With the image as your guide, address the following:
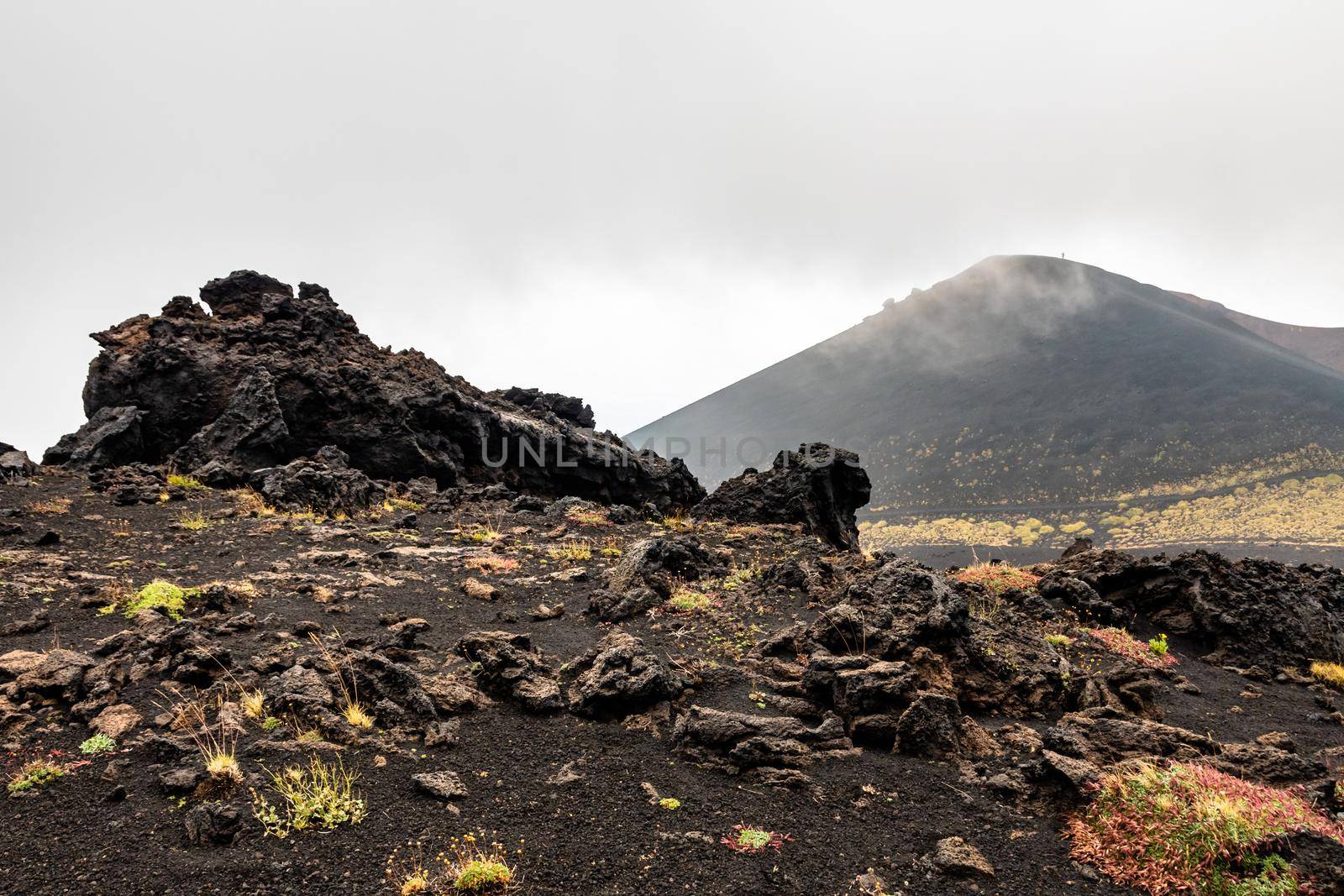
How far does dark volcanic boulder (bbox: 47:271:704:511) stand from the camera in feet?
61.1

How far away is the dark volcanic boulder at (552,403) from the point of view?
2888 cm

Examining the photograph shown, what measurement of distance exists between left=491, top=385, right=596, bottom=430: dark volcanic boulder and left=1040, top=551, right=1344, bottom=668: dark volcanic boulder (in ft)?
68.8

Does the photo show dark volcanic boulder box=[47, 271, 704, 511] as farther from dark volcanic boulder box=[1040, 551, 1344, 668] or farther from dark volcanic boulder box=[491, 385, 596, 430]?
dark volcanic boulder box=[1040, 551, 1344, 668]

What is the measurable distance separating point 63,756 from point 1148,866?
8.17m

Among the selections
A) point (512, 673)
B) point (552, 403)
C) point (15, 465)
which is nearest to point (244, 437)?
point (15, 465)

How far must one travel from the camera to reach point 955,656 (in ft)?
26.0

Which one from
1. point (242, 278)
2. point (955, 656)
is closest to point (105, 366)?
point (242, 278)

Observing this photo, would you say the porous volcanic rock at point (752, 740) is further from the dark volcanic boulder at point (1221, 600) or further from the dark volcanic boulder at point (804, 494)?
the dark volcanic boulder at point (804, 494)

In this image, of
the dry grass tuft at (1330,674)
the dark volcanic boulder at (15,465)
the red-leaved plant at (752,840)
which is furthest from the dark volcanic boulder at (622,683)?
the dark volcanic boulder at (15,465)

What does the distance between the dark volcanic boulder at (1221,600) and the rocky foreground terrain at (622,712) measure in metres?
0.07

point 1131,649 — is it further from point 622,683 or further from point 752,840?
point 752,840

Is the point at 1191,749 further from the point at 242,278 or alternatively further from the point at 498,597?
the point at 242,278

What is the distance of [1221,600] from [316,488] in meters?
20.1

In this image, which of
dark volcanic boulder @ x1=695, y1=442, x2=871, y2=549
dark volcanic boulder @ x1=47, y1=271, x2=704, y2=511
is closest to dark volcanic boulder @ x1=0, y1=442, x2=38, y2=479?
dark volcanic boulder @ x1=47, y1=271, x2=704, y2=511
